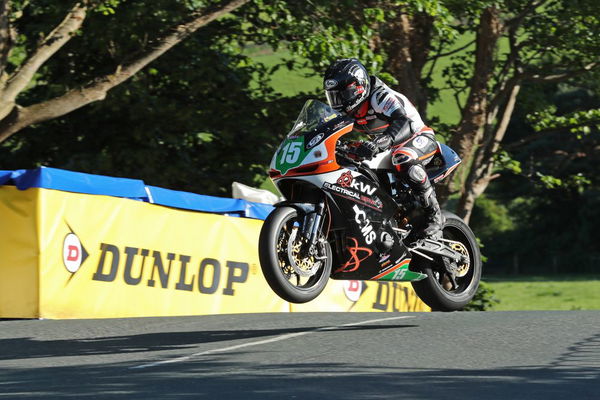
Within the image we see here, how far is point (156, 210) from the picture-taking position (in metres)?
14.3

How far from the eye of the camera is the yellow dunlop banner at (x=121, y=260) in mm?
12523

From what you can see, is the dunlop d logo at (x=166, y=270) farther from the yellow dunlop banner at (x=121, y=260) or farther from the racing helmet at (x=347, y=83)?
the racing helmet at (x=347, y=83)

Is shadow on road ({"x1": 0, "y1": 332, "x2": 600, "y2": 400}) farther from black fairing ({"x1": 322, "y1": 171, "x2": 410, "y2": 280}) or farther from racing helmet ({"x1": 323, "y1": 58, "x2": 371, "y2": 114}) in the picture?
racing helmet ({"x1": 323, "y1": 58, "x2": 371, "y2": 114})

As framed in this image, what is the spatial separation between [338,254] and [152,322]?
305 cm

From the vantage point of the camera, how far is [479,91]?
22875 mm

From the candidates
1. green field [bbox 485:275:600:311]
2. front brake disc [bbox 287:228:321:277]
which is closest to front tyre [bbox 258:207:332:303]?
front brake disc [bbox 287:228:321:277]

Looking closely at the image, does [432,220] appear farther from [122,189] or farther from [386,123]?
[122,189]

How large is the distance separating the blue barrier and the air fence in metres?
0.01

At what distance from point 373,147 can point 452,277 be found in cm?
197

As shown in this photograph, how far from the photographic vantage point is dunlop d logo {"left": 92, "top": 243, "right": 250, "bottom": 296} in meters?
13.4

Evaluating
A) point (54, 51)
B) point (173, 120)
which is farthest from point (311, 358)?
point (173, 120)

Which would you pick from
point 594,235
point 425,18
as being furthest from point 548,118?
point 594,235

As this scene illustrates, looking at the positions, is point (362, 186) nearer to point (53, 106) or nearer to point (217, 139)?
point (53, 106)

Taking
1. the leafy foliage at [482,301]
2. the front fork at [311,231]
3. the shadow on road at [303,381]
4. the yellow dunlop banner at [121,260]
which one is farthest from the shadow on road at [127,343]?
the leafy foliage at [482,301]
